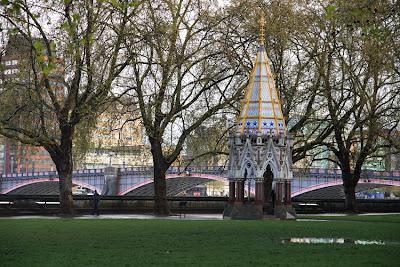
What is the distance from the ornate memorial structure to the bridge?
3596cm

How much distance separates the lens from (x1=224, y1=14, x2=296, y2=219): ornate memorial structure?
36.0 m

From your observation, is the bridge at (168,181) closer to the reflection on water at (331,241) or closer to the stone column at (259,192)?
the stone column at (259,192)

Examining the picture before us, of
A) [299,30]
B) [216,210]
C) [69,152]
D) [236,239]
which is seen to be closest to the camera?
[236,239]

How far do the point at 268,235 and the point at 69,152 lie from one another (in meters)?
18.7

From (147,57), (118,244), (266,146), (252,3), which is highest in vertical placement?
(252,3)

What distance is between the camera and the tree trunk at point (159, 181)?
43500mm

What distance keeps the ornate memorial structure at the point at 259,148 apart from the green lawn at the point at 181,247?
955 centimetres

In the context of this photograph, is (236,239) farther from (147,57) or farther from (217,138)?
(217,138)

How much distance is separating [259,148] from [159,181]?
964cm

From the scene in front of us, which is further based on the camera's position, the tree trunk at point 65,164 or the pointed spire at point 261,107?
the tree trunk at point 65,164

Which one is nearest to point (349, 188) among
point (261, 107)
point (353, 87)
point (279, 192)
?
point (353, 87)

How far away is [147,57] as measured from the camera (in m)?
41.6

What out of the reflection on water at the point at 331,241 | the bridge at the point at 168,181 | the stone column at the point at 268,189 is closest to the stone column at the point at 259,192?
the stone column at the point at 268,189

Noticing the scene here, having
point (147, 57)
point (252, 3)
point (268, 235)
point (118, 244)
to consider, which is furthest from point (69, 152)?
point (118, 244)
